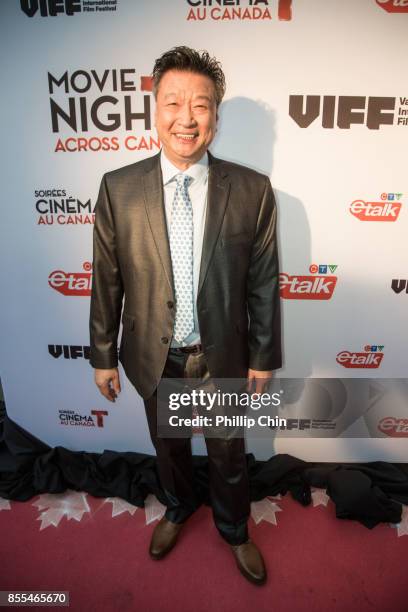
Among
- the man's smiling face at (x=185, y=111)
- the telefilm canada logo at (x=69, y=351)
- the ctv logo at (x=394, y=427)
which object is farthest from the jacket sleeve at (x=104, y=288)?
the ctv logo at (x=394, y=427)

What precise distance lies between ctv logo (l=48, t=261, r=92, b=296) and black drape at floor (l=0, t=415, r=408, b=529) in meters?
1.23

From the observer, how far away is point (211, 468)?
6.56 ft

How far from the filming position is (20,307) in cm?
265

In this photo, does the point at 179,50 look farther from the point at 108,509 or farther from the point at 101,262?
the point at 108,509

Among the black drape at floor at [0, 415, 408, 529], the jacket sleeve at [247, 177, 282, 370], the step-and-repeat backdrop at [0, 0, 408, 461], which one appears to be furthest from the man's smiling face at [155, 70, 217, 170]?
the black drape at floor at [0, 415, 408, 529]

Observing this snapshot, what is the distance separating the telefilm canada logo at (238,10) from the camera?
1990 mm

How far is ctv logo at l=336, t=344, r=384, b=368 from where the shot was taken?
2.56 metres

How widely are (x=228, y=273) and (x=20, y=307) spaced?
1741 millimetres

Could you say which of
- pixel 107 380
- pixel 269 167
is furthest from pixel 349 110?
pixel 107 380

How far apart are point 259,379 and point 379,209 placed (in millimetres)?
1316

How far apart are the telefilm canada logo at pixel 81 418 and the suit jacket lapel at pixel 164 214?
5.40ft

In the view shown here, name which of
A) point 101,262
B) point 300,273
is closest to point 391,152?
point 300,273

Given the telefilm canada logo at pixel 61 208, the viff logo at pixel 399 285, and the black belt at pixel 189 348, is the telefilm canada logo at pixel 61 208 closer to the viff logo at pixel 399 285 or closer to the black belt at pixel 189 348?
the black belt at pixel 189 348

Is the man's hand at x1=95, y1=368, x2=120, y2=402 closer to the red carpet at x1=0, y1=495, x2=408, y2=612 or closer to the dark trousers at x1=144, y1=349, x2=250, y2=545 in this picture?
the dark trousers at x1=144, y1=349, x2=250, y2=545
